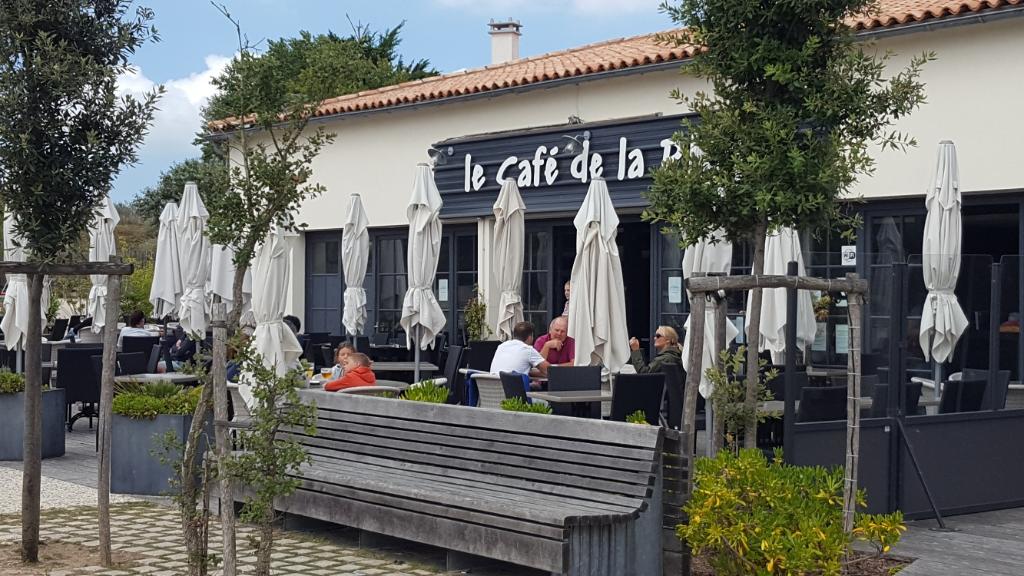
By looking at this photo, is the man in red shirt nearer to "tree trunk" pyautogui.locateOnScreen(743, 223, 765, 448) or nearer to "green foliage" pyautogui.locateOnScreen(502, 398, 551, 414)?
"green foliage" pyautogui.locateOnScreen(502, 398, 551, 414)

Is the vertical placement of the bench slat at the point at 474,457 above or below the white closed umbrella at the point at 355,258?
below

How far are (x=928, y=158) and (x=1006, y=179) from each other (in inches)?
40.2

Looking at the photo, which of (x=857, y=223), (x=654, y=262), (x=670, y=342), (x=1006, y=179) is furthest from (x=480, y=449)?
(x=654, y=262)

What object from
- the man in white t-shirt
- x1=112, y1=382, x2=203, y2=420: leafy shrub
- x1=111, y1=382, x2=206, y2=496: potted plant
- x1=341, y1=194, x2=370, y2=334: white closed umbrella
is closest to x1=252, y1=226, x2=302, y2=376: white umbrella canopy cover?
x1=112, y1=382, x2=203, y2=420: leafy shrub

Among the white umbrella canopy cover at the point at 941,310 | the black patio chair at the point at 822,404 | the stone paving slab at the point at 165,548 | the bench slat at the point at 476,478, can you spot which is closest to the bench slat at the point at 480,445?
the bench slat at the point at 476,478

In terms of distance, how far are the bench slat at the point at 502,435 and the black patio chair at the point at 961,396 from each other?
3.80m

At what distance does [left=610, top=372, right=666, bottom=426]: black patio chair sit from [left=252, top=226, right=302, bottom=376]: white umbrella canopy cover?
11.1 feet

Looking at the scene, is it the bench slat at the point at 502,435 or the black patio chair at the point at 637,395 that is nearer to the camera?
the bench slat at the point at 502,435

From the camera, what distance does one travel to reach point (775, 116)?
7473mm

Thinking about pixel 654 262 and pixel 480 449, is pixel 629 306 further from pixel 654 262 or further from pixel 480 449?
pixel 480 449

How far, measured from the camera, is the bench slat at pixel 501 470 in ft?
23.4

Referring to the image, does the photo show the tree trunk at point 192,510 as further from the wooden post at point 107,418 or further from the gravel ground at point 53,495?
the gravel ground at point 53,495

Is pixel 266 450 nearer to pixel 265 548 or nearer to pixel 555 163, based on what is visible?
pixel 265 548

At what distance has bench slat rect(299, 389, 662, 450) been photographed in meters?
7.13
